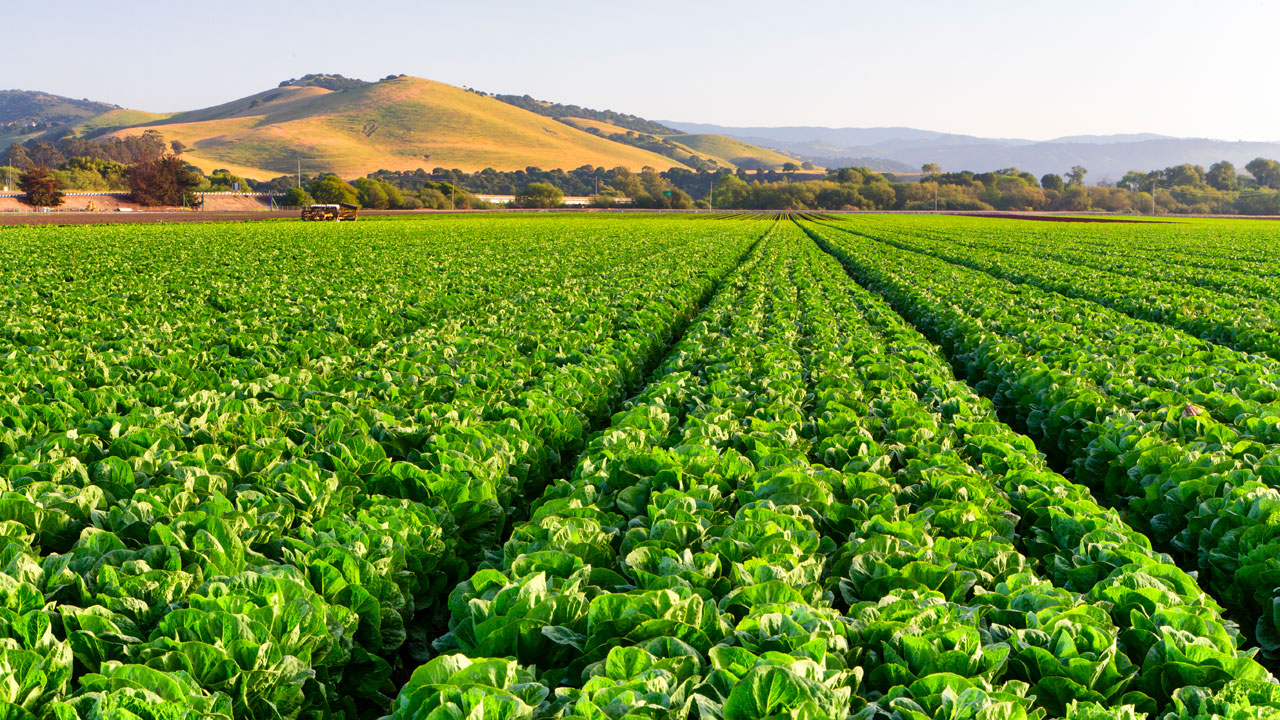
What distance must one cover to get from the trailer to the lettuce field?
213ft

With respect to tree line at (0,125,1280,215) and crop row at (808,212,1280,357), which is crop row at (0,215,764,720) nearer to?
crop row at (808,212,1280,357)

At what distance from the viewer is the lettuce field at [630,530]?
2.92 meters

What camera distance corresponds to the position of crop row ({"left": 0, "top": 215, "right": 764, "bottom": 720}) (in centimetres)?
310

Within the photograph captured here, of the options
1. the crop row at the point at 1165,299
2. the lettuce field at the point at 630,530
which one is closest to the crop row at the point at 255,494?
the lettuce field at the point at 630,530

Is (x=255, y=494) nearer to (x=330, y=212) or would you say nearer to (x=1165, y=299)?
(x=1165, y=299)

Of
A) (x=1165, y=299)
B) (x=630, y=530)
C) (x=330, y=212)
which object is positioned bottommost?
(x=630, y=530)

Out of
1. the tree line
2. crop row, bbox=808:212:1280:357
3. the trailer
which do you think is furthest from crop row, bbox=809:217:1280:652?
the tree line

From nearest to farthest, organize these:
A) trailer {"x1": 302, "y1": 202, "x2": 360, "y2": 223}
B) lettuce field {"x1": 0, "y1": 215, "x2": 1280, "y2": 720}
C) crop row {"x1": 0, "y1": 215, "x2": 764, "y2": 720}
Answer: lettuce field {"x1": 0, "y1": 215, "x2": 1280, "y2": 720} < crop row {"x1": 0, "y1": 215, "x2": 764, "y2": 720} < trailer {"x1": 302, "y1": 202, "x2": 360, "y2": 223}

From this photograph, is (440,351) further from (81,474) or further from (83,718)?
(83,718)

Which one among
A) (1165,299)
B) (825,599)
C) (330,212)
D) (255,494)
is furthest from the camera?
(330,212)

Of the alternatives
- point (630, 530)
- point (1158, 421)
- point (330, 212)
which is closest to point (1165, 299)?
point (1158, 421)

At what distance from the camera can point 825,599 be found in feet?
12.6

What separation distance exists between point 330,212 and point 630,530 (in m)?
76.9

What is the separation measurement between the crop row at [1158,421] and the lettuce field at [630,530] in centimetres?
4
